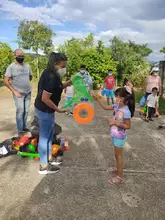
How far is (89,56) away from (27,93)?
1200 centimetres

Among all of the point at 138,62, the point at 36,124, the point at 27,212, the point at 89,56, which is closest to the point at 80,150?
the point at 36,124

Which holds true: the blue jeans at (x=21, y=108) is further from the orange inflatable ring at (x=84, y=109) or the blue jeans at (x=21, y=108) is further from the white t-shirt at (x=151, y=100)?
the white t-shirt at (x=151, y=100)

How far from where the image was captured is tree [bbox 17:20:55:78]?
2102cm

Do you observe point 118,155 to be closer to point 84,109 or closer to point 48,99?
point 84,109

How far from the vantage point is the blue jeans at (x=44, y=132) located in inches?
134

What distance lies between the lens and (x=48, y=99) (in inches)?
124

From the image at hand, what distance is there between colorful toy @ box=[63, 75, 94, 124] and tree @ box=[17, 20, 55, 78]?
18333 millimetres

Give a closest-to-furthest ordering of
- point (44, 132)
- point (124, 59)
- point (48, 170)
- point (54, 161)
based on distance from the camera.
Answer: point (44, 132) < point (48, 170) < point (54, 161) < point (124, 59)

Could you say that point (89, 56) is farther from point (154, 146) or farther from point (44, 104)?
point (44, 104)

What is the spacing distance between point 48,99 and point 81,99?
1.24 m

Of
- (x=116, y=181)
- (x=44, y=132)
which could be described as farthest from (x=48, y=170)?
(x=116, y=181)

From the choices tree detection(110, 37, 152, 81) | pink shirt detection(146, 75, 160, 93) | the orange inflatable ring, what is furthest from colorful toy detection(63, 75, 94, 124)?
tree detection(110, 37, 152, 81)

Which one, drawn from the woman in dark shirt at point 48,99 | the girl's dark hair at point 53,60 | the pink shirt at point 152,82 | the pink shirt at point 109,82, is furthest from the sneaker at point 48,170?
the pink shirt at point 109,82

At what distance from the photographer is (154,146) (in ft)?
16.1
